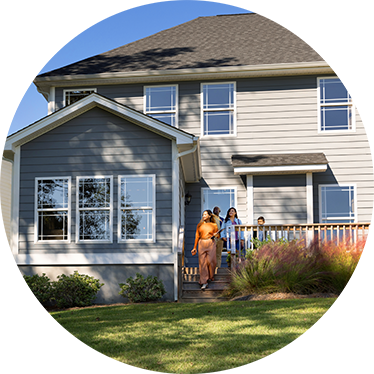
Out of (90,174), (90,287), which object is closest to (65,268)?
(90,287)

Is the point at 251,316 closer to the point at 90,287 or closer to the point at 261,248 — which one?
the point at 261,248

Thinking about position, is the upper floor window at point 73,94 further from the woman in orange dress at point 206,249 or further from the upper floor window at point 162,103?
the woman in orange dress at point 206,249

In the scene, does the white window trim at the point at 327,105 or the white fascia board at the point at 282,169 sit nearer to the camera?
the white fascia board at the point at 282,169

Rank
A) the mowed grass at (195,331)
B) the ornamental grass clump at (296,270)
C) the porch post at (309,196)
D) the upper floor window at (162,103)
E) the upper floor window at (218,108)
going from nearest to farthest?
the mowed grass at (195,331)
the ornamental grass clump at (296,270)
the porch post at (309,196)
the upper floor window at (218,108)
the upper floor window at (162,103)

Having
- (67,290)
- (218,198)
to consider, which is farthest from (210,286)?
(218,198)

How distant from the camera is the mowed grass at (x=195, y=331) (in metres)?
4.41

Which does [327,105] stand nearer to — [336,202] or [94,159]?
[336,202]

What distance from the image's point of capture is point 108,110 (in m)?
10.3

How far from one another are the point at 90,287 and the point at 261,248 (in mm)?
3859

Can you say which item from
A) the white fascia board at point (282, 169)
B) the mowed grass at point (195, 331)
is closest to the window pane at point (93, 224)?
the mowed grass at point (195, 331)

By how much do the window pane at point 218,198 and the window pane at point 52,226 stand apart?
470 cm

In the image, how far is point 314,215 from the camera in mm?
13133

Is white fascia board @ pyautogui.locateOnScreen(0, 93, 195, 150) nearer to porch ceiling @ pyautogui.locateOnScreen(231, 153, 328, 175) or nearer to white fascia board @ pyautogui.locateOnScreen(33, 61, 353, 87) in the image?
porch ceiling @ pyautogui.locateOnScreen(231, 153, 328, 175)

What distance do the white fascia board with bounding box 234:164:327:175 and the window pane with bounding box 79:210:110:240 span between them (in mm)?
4387
